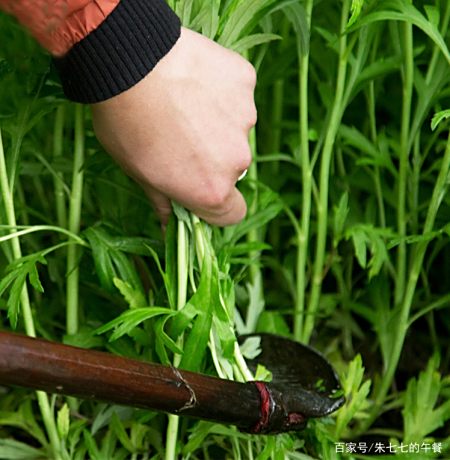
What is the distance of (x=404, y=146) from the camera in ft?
3.69

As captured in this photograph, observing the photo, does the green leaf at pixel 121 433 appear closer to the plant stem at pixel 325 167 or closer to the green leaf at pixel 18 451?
the green leaf at pixel 18 451

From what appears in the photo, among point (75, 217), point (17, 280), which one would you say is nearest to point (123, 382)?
point (17, 280)

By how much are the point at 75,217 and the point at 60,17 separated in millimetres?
330

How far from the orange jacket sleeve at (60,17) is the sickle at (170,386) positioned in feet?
0.88

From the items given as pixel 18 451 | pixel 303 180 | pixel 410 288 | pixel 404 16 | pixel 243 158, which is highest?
pixel 404 16

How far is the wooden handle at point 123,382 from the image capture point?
2.52 feet

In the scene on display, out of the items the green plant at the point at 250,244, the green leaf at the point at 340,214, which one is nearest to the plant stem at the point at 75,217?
the green plant at the point at 250,244

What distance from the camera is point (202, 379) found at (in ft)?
2.93

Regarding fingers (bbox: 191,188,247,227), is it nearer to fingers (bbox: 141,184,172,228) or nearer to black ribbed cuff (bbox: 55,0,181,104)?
fingers (bbox: 141,184,172,228)

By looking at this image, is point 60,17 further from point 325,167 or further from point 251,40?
Answer: point 325,167

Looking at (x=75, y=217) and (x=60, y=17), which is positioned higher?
(x=60, y=17)

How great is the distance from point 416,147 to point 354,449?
0.40 m

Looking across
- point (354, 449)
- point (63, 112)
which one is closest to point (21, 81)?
point (63, 112)

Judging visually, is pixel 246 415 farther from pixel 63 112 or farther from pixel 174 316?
pixel 63 112
